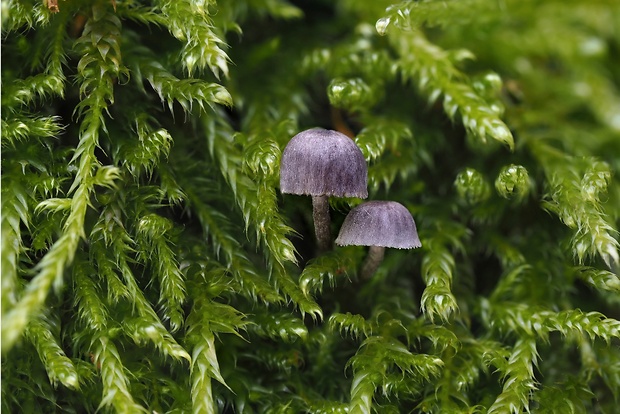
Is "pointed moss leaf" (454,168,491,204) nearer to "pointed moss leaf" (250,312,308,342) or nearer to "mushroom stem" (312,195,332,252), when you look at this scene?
"mushroom stem" (312,195,332,252)

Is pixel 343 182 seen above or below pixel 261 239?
above

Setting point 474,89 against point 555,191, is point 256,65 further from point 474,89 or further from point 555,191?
point 555,191

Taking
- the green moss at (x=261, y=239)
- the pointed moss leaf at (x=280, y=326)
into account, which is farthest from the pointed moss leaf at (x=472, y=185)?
the pointed moss leaf at (x=280, y=326)

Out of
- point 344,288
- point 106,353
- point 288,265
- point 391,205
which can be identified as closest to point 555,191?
point 391,205

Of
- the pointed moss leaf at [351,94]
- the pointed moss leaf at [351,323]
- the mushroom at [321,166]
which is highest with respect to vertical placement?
the mushroom at [321,166]

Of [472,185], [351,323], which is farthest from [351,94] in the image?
[351,323]

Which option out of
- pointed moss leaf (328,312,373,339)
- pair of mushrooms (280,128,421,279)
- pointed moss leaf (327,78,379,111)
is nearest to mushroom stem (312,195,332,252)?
pair of mushrooms (280,128,421,279)

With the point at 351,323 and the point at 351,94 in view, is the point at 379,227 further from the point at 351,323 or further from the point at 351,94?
the point at 351,94

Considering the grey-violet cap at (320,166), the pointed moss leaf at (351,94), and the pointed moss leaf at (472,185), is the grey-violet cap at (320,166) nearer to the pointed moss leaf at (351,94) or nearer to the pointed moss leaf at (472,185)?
the pointed moss leaf at (351,94)
